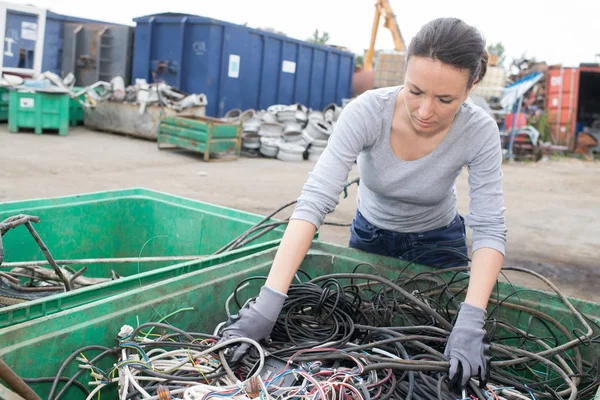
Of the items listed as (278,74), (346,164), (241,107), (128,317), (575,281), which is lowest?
(575,281)

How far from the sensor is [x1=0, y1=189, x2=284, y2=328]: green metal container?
99.3 inches

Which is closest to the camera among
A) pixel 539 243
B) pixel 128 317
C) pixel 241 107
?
pixel 128 317

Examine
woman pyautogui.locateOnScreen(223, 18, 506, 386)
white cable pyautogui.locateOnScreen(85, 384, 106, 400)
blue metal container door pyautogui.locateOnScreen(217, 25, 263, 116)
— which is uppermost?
blue metal container door pyautogui.locateOnScreen(217, 25, 263, 116)

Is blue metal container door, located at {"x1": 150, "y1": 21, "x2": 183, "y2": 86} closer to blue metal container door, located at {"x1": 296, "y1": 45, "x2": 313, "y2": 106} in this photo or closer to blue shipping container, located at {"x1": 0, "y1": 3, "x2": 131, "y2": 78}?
blue shipping container, located at {"x1": 0, "y1": 3, "x2": 131, "y2": 78}

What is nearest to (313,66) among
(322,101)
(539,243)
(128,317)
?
(322,101)

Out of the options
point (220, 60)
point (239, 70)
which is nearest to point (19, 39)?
point (220, 60)

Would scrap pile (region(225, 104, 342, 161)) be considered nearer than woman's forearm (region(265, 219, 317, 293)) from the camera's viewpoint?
No

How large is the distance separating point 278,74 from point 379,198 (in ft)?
34.2

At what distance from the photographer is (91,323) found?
146 cm

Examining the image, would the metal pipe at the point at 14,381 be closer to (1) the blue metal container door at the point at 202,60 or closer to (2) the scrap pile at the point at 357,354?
(2) the scrap pile at the point at 357,354

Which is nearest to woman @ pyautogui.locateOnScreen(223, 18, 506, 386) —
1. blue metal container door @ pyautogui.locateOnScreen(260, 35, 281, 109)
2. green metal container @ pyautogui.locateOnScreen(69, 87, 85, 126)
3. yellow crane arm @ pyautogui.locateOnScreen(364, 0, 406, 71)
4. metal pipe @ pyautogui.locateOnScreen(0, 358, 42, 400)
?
metal pipe @ pyautogui.locateOnScreen(0, 358, 42, 400)

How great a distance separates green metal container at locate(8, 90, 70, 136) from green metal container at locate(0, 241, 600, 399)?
8.64 metres

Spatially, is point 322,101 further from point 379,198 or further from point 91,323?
point 91,323

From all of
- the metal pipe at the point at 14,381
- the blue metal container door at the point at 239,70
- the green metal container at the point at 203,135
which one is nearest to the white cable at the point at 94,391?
the metal pipe at the point at 14,381
